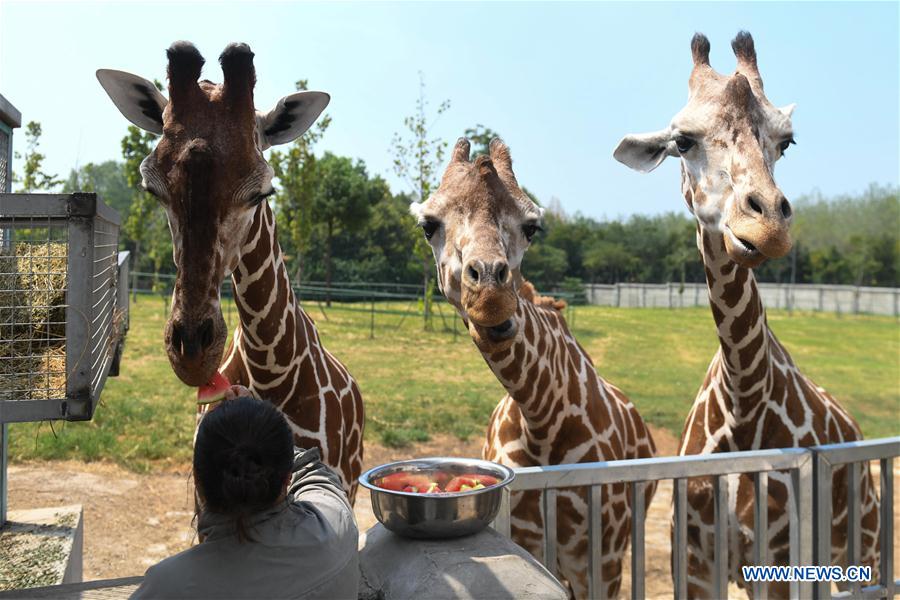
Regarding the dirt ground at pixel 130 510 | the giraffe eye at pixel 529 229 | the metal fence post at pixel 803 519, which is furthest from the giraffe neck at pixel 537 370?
the dirt ground at pixel 130 510

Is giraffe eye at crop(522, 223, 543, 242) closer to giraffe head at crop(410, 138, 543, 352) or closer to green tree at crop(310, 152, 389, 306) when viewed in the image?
giraffe head at crop(410, 138, 543, 352)

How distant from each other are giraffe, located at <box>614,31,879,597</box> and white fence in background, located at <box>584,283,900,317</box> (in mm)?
37396

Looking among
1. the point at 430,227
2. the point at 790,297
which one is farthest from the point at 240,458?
the point at 790,297

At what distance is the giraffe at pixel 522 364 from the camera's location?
9.91ft

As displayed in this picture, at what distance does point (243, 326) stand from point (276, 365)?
25 centimetres

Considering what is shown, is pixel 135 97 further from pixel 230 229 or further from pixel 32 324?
pixel 32 324

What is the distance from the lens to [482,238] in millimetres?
3020

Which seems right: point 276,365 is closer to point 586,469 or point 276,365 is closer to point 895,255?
point 586,469

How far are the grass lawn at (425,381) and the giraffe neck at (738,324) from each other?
4.41m

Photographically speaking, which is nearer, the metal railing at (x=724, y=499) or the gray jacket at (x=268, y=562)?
the gray jacket at (x=268, y=562)

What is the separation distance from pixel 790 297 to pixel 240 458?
43691mm

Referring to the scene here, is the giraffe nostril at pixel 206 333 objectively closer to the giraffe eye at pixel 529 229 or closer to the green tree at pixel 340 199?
the giraffe eye at pixel 529 229

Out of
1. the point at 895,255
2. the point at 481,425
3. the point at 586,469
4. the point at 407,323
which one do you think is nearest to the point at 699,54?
the point at 586,469

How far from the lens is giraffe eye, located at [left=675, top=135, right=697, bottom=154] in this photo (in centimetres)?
334
